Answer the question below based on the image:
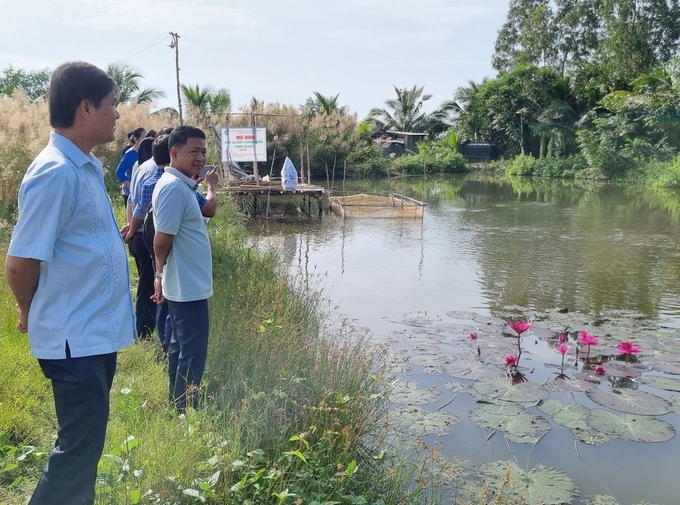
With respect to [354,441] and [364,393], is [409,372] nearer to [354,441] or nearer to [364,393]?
[364,393]

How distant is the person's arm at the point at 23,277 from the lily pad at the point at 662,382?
15.6 ft

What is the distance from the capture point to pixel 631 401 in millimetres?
4539

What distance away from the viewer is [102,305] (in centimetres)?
189

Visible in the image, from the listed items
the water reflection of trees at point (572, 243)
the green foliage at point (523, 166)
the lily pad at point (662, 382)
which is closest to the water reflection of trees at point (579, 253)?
the water reflection of trees at point (572, 243)

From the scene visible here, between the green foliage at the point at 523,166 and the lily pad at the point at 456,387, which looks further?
the green foliage at the point at 523,166

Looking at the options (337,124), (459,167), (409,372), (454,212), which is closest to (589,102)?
(459,167)

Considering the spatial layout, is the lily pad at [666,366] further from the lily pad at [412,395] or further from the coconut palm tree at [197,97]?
the coconut palm tree at [197,97]

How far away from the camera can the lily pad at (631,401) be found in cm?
440

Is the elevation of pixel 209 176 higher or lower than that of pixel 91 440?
higher

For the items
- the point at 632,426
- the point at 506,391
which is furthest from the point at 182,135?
the point at 632,426

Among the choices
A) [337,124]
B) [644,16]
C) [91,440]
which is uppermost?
[644,16]

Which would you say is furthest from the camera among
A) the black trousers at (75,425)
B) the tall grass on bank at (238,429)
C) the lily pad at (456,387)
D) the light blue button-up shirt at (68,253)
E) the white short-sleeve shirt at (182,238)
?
the lily pad at (456,387)

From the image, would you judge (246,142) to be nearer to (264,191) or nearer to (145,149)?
(264,191)

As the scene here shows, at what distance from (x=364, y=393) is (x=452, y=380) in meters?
1.81
